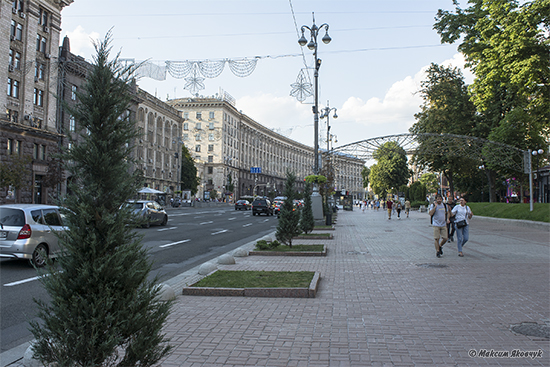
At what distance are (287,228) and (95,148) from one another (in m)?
10.5

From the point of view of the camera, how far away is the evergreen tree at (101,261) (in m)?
2.86

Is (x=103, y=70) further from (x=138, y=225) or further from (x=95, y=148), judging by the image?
(x=138, y=225)

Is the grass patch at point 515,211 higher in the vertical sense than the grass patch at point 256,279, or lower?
higher

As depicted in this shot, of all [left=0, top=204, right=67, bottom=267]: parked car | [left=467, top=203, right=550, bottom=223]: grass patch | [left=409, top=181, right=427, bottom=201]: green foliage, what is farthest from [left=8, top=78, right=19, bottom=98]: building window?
[left=409, top=181, right=427, bottom=201]: green foliage

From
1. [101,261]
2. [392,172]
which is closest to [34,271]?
[101,261]

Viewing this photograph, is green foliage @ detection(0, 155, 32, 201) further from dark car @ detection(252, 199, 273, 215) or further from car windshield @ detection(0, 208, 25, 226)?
car windshield @ detection(0, 208, 25, 226)

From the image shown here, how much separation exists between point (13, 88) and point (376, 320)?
4023 centimetres

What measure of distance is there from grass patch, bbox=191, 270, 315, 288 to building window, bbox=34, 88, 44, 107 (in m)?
38.3

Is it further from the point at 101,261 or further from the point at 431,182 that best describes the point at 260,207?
the point at 431,182

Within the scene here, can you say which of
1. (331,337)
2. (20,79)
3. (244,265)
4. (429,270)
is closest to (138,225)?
(331,337)

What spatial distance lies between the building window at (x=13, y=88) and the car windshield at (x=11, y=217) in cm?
3166

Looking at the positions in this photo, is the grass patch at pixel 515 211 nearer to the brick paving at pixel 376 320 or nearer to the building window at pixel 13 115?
the brick paving at pixel 376 320

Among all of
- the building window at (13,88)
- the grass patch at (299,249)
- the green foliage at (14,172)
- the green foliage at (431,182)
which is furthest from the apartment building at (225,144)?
the grass patch at (299,249)

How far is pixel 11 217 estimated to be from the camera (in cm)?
999
